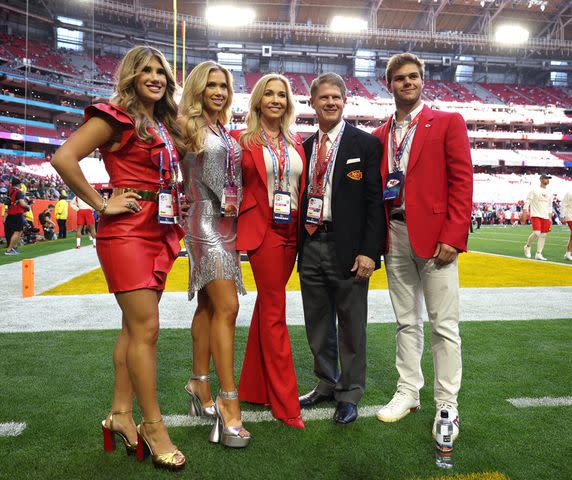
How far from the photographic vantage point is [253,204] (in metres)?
2.63

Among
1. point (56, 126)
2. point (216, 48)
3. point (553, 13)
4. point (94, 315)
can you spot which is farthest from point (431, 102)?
point (94, 315)

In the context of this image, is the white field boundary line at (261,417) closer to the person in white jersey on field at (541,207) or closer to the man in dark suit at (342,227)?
the man in dark suit at (342,227)

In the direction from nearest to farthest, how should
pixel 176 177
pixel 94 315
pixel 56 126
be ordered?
1. pixel 176 177
2. pixel 94 315
3. pixel 56 126

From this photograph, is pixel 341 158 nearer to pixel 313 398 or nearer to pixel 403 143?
pixel 403 143

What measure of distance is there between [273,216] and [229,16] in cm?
4983

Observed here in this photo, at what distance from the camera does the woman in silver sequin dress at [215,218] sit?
8.00 ft

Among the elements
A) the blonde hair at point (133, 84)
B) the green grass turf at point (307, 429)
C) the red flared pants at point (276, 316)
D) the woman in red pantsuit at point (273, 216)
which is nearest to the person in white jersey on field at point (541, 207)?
the green grass turf at point (307, 429)

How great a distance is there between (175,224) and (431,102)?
50542 millimetres

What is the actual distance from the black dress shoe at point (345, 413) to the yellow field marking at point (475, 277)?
13.5 feet

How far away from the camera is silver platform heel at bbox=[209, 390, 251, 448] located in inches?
92.1

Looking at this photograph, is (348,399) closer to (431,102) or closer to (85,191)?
(85,191)

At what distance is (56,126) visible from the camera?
4228 centimetres

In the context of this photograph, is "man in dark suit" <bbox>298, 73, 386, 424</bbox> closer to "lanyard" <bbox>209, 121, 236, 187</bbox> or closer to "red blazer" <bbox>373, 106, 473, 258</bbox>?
"red blazer" <bbox>373, 106, 473, 258</bbox>

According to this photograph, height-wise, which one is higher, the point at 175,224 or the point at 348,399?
the point at 175,224
